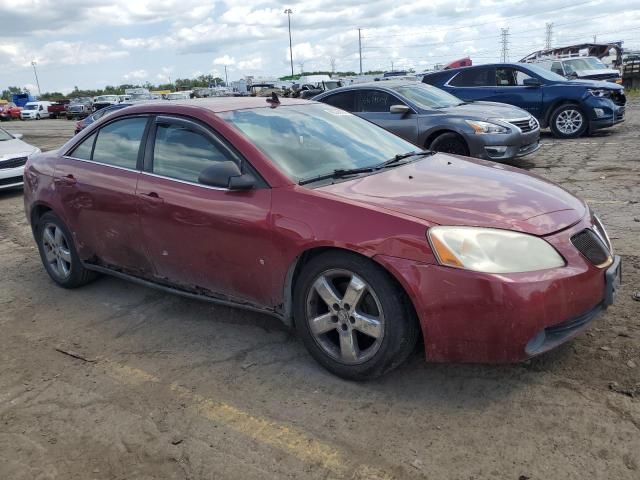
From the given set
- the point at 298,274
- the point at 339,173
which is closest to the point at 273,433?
the point at 298,274

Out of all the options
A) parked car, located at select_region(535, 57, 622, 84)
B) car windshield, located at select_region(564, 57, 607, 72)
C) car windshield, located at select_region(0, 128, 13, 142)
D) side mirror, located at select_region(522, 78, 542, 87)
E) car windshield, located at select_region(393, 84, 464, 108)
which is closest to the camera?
car windshield, located at select_region(393, 84, 464, 108)

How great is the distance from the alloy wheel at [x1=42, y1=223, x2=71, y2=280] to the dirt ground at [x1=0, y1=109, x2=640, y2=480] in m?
0.76

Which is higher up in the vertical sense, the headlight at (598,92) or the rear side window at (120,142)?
the rear side window at (120,142)

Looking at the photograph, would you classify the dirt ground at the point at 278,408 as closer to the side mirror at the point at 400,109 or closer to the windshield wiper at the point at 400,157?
the windshield wiper at the point at 400,157

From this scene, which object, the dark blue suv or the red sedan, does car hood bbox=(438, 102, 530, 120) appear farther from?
the red sedan

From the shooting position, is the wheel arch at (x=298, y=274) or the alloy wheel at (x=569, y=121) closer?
the wheel arch at (x=298, y=274)

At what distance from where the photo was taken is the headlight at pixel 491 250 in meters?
2.75

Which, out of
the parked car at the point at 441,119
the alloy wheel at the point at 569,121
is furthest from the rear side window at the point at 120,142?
the alloy wheel at the point at 569,121

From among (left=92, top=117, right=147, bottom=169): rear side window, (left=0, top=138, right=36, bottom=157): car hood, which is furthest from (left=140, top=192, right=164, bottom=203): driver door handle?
(left=0, top=138, right=36, bottom=157): car hood

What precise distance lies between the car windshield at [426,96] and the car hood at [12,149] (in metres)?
6.74

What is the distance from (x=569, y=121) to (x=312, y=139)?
33.9 feet

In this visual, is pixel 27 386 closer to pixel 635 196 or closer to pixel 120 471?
pixel 120 471

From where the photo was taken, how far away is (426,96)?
9.71 m

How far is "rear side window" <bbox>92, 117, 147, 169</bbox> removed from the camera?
13.9ft
